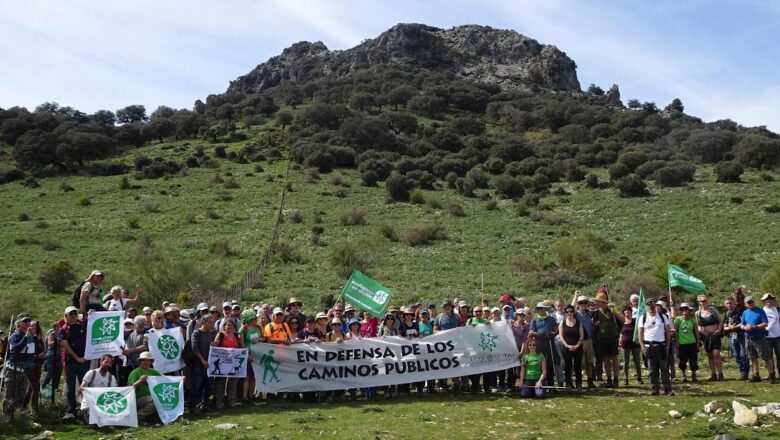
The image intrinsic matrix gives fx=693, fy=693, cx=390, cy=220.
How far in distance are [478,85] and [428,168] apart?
67.8 m

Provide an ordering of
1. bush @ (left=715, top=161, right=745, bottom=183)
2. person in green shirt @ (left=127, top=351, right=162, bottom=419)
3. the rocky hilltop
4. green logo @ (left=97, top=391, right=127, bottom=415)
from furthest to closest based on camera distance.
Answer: the rocky hilltop
bush @ (left=715, top=161, right=745, bottom=183)
person in green shirt @ (left=127, top=351, right=162, bottom=419)
green logo @ (left=97, top=391, right=127, bottom=415)

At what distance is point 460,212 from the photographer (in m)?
56.8

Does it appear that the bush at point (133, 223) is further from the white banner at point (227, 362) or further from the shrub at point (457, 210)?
→ the white banner at point (227, 362)

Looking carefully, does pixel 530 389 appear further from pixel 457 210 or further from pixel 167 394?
pixel 457 210

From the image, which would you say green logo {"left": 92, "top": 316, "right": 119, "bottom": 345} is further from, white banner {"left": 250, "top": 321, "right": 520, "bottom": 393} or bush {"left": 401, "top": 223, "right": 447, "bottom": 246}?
bush {"left": 401, "top": 223, "right": 447, "bottom": 246}

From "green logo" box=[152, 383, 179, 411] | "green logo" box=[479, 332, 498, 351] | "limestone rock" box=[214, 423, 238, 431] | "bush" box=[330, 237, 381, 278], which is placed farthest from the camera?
"bush" box=[330, 237, 381, 278]

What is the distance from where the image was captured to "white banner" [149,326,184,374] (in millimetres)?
A: 12930

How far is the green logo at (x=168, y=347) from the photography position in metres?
13.0

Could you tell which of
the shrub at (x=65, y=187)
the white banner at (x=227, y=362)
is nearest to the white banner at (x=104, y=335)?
the white banner at (x=227, y=362)

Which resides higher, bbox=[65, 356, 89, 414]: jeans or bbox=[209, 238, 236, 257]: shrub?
bbox=[209, 238, 236, 257]: shrub

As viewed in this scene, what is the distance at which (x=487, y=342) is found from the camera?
1480 centimetres

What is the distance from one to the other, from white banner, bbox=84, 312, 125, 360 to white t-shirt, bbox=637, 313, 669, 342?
393 inches

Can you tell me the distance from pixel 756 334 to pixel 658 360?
2643 millimetres

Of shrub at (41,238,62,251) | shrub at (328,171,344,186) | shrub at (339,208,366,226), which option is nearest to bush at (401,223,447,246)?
shrub at (339,208,366,226)
